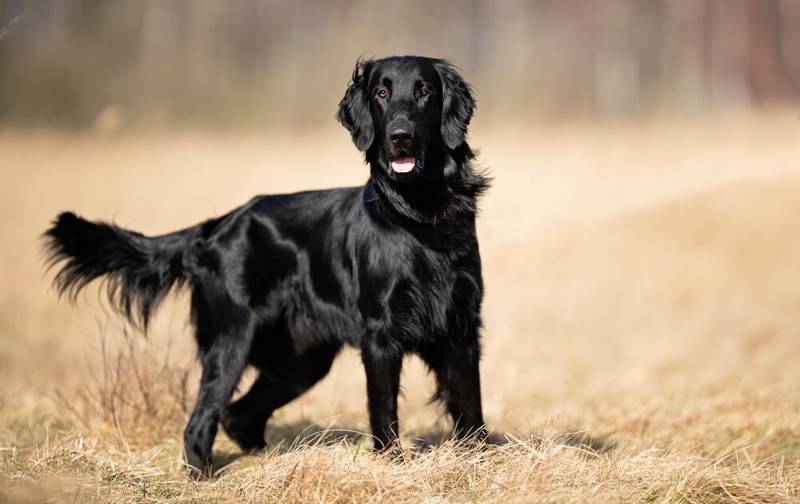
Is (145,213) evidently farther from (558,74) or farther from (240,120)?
(558,74)

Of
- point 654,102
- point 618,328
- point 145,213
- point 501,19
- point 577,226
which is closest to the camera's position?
point 618,328

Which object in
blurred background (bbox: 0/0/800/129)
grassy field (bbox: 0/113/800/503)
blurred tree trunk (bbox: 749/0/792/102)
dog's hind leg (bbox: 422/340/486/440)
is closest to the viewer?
grassy field (bbox: 0/113/800/503)

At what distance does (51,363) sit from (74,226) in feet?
13.4

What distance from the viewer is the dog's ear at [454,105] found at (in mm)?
4262

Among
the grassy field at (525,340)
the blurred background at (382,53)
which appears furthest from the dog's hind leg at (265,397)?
the blurred background at (382,53)

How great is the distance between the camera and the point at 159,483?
3.89 meters

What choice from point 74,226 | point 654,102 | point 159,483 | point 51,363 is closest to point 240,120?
point 654,102

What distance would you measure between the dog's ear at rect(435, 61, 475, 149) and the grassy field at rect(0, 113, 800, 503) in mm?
660

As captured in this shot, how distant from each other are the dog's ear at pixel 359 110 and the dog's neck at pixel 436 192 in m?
0.12

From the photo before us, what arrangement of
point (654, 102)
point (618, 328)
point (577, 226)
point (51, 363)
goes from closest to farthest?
point (51, 363)
point (618, 328)
point (577, 226)
point (654, 102)

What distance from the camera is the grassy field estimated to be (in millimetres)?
3654

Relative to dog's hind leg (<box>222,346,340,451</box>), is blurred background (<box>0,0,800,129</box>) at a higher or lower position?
higher

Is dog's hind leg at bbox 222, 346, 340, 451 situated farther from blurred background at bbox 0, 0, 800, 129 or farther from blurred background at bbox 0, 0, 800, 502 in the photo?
blurred background at bbox 0, 0, 800, 129

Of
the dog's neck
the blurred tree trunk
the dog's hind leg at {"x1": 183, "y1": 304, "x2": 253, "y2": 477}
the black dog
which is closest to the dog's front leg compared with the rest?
the black dog
